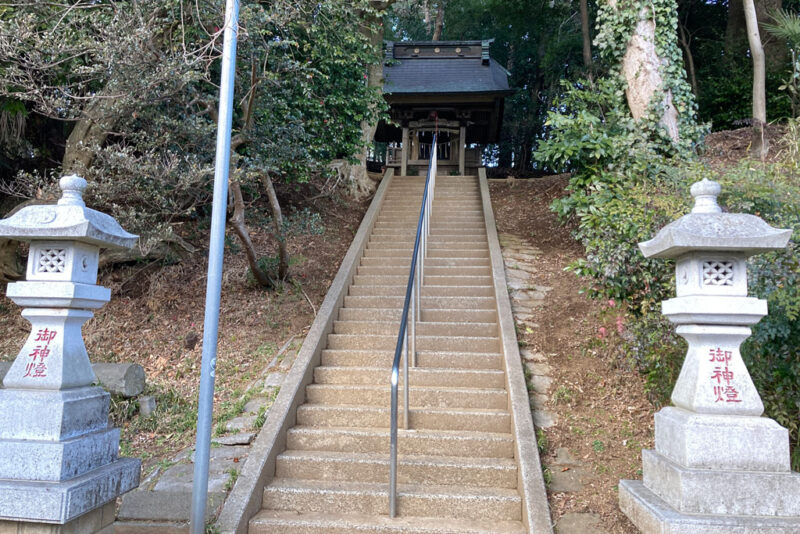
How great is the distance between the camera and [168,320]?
6.36 m

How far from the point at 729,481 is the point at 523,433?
61.7 inches

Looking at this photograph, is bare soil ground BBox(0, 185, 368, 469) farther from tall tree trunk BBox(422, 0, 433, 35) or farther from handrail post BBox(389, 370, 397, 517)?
tall tree trunk BBox(422, 0, 433, 35)

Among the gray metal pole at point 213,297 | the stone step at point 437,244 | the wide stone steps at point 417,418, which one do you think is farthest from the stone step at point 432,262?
the gray metal pole at point 213,297

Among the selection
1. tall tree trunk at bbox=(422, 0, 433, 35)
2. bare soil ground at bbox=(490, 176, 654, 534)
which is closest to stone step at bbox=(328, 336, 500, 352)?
bare soil ground at bbox=(490, 176, 654, 534)

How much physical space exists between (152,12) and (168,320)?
3.47 metres

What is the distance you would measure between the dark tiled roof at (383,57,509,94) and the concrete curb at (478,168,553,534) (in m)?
8.63

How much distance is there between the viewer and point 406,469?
365 centimetres

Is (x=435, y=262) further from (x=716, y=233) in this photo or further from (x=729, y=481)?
(x=729, y=481)

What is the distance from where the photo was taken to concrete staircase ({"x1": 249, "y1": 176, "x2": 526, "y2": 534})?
3.35 m

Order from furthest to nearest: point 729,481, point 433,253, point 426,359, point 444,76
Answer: point 444,76 → point 433,253 → point 426,359 → point 729,481

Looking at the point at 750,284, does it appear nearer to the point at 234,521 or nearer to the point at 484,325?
the point at 484,325

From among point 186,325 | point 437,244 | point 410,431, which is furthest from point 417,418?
point 437,244

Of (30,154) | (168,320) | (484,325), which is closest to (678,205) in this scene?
(484,325)

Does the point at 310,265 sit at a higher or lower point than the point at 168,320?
higher
